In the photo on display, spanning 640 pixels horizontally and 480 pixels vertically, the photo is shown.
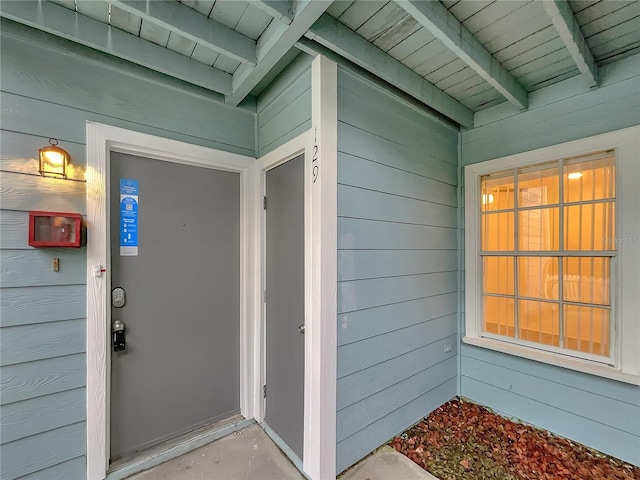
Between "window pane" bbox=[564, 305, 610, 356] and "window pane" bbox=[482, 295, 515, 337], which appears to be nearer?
"window pane" bbox=[564, 305, 610, 356]

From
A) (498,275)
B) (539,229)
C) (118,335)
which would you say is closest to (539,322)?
(498,275)

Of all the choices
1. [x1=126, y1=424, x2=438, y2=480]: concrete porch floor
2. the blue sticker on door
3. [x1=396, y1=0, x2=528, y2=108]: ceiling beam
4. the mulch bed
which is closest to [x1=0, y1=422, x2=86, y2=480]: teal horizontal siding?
[x1=126, y1=424, x2=438, y2=480]: concrete porch floor

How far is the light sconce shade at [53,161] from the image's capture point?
1.47 m

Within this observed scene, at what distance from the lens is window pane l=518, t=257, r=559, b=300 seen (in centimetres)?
219

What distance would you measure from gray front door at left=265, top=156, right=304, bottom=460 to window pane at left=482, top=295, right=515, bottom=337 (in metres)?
1.76

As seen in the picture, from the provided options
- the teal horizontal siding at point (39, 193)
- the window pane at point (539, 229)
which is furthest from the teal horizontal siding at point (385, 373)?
the teal horizontal siding at point (39, 193)

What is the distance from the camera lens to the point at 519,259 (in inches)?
92.7

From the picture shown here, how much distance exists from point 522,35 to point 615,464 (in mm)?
2740

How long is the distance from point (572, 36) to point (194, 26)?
79.2 inches

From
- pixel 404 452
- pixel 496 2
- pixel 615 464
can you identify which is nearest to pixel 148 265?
pixel 404 452

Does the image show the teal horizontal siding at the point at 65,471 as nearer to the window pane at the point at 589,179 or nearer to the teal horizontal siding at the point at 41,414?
the teal horizontal siding at the point at 41,414

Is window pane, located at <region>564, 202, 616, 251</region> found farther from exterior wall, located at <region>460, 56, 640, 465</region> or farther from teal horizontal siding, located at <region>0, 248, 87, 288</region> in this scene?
teal horizontal siding, located at <region>0, 248, 87, 288</region>

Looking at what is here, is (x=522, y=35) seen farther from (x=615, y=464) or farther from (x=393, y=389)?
(x=615, y=464)

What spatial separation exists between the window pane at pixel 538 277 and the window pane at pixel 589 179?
50 cm
